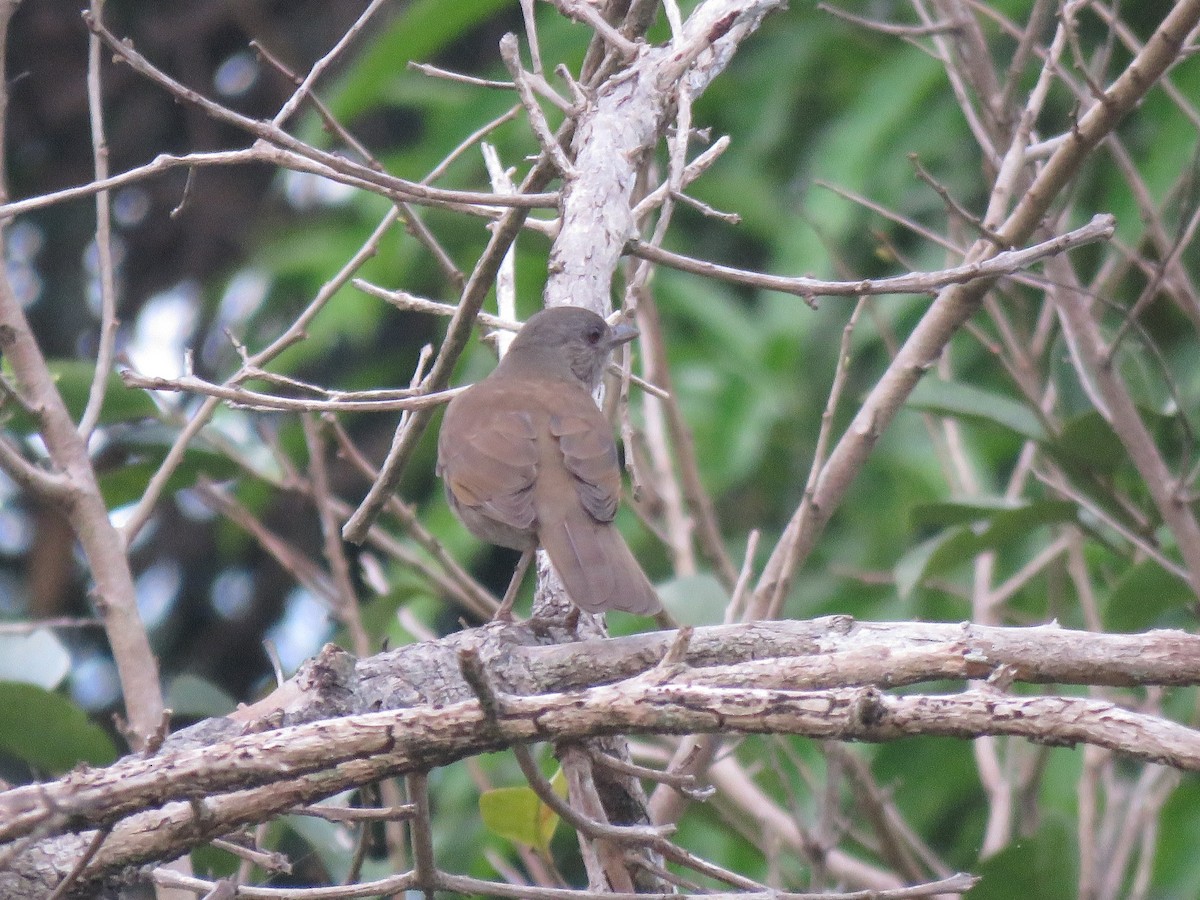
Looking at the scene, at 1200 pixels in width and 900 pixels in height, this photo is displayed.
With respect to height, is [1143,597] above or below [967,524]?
below

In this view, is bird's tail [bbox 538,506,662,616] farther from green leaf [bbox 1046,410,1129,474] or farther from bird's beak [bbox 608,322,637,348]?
green leaf [bbox 1046,410,1129,474]

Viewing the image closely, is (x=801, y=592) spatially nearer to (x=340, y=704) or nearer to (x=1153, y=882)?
(x=1153, y=882)

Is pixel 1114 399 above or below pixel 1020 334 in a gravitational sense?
below

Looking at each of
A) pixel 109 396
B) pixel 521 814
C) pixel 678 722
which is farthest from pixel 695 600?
pixel 678 722

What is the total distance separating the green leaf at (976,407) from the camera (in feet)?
13.8

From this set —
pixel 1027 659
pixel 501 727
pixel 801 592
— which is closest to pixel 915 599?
pixel 801 592

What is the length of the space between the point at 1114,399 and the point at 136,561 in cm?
644

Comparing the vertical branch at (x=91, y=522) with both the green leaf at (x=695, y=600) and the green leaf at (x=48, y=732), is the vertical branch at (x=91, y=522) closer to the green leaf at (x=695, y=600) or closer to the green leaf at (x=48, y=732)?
the green leaf at (x=48, y=732)

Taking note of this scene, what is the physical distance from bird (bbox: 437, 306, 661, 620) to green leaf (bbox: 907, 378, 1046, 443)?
0.95m

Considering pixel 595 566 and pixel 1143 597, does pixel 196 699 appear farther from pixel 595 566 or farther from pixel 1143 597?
pixel 1143 597

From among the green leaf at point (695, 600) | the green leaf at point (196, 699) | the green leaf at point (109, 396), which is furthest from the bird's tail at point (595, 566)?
the green leaf at point (109, 396)

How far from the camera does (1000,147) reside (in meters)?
4.28

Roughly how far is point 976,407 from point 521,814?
181 centimetres

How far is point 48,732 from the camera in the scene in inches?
161
